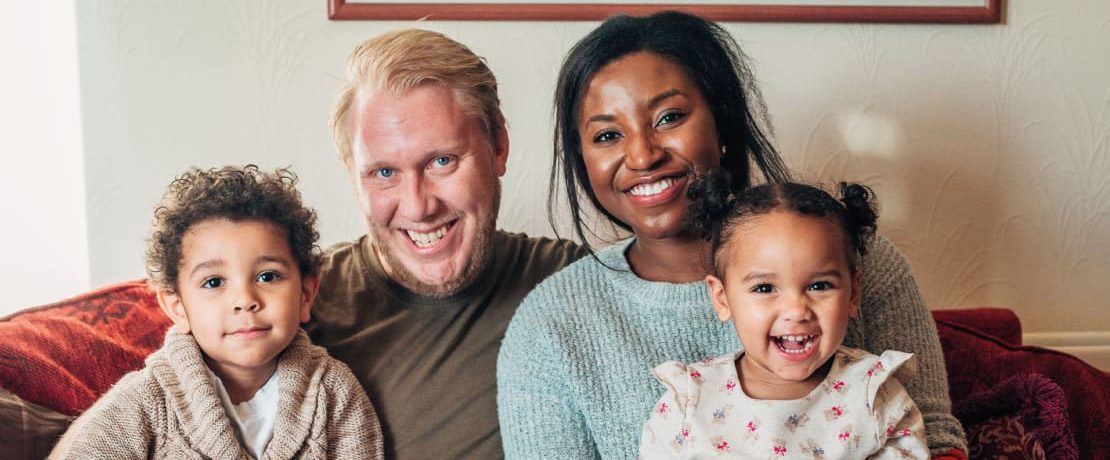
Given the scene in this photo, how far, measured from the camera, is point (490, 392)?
1630mm

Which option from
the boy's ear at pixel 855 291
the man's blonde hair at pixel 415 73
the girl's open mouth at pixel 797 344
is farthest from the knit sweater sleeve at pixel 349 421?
the boy's ear at pixel 855 291

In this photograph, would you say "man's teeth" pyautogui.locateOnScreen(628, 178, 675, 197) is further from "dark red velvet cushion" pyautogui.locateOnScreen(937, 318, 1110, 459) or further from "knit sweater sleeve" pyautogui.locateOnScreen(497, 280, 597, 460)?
"dark red velvet cushion" pyautogui.locateOnScreen(937, 318, 1110, 459)

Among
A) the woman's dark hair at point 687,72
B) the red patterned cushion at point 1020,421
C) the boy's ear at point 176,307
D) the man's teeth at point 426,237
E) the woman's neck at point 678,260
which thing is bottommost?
the red patterned cushion at point 1020,421

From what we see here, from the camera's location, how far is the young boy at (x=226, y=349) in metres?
1.35

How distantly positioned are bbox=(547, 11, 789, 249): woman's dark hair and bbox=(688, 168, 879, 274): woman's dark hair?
167 millimetres

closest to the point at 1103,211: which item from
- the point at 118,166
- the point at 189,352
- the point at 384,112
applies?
the point at 384,112

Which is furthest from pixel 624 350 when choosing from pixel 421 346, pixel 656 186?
pixel 421 346

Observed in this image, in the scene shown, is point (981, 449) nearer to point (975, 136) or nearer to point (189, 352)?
point (975, 136)

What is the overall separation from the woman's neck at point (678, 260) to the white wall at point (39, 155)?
113 centimetres

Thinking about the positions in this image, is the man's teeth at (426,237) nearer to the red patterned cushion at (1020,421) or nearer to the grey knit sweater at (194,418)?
the grey knit sweater at (194,418)

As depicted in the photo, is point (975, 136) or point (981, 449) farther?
point (975, 136)

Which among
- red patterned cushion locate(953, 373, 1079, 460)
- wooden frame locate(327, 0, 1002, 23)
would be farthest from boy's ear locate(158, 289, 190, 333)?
red patterned cushion locate(953, 373, 1079, 460)

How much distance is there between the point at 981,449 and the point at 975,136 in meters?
0.80

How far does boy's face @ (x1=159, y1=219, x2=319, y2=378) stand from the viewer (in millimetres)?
1371
